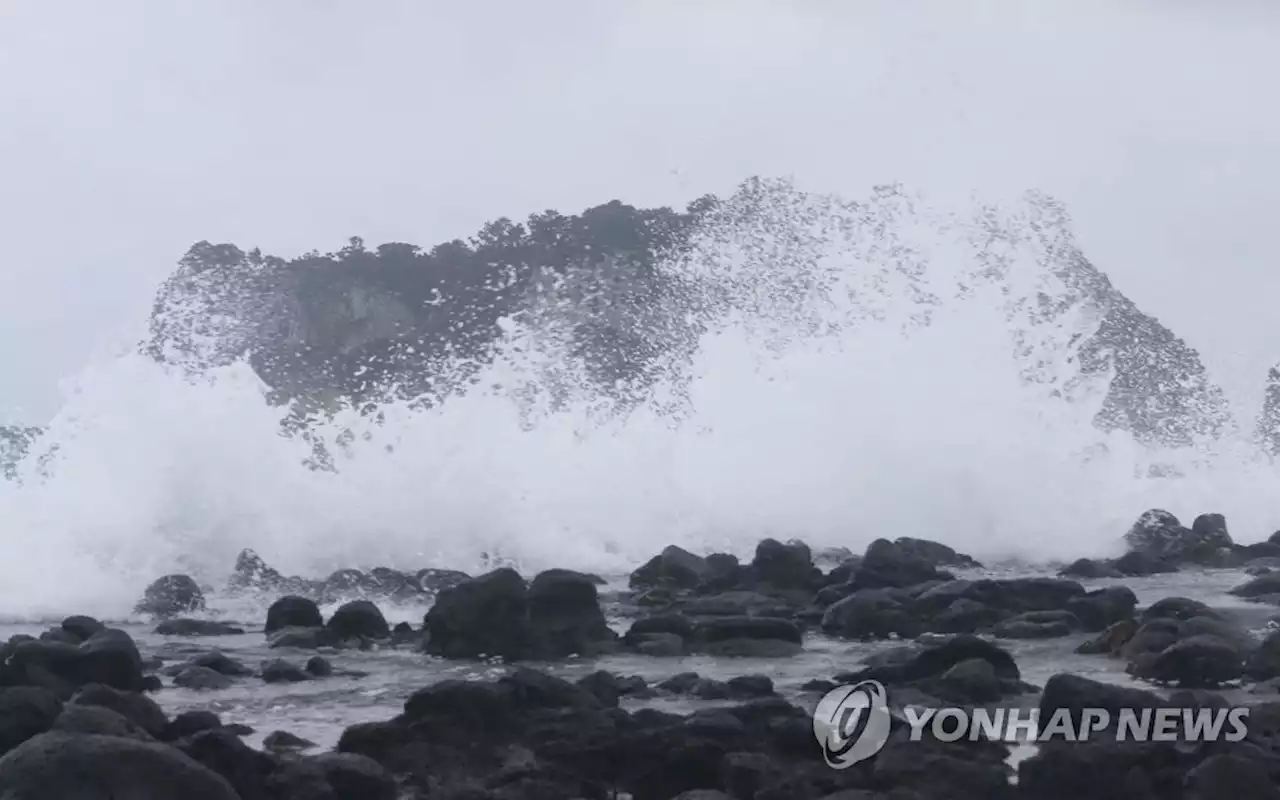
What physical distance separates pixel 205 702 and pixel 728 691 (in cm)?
409

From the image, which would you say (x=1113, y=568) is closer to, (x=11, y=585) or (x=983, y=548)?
(x=983, y=548)

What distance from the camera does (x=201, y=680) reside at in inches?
549

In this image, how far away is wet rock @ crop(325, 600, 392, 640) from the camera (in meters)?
16.8

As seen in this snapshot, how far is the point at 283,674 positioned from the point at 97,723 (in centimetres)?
522

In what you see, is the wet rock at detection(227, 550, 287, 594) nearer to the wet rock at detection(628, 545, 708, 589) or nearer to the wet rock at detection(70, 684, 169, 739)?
the wet rock at detection(628, 545, 708, 589)

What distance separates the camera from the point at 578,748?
9.61 meters

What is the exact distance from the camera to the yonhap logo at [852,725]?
9.52 metres

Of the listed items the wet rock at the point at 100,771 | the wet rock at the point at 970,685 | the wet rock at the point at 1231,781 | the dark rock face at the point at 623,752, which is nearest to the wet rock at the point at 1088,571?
the wet rock at the point at 970,685

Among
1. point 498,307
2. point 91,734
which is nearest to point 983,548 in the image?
point 91,734

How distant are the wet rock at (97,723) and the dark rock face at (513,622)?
6614 mm

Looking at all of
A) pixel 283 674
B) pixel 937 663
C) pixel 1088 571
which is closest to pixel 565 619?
pixel 283 674

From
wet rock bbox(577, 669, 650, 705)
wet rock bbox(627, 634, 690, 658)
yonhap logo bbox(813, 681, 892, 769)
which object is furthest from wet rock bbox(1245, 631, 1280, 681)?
wet rock bbox(627, 634, 690, 658)

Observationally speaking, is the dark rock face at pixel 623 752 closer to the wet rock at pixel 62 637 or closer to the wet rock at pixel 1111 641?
the wet rock at pixel 1111 641

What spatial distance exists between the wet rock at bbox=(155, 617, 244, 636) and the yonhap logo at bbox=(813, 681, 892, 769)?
8779 mm
